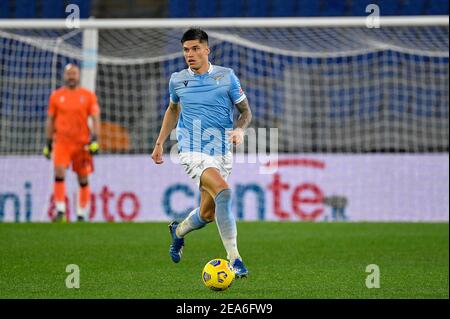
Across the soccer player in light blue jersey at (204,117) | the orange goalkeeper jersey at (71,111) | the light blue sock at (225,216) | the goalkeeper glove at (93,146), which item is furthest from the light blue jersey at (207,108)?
the orange goalkeeper jersey at (71,111)

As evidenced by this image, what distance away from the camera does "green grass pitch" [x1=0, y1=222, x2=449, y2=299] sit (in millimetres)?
7570

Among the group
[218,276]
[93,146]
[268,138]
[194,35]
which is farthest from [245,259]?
[268,138]

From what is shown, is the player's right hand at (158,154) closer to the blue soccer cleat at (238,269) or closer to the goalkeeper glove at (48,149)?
the blue soccer cleat at (238,269)

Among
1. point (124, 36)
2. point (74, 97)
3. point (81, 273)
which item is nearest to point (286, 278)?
point (81, 273)

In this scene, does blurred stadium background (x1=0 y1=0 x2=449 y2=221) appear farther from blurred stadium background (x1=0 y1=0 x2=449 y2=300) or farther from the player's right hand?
the player's right hand

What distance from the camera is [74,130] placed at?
15008mm

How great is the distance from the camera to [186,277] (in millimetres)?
8469

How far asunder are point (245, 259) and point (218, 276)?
2.53 metres

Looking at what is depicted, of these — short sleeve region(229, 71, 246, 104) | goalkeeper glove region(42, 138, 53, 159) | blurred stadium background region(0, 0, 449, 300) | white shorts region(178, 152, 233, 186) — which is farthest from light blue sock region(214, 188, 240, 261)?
goalkeeper glove region(42, 138, 53, 159)

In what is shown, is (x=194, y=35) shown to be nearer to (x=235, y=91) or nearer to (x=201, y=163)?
(x=235, y=91)

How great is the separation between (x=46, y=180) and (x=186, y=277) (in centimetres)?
773

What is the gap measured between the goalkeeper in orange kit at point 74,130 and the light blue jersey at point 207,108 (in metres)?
6.54

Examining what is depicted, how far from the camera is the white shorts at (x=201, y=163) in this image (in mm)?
8156

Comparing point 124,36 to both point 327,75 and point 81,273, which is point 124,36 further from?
point 81,273
